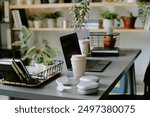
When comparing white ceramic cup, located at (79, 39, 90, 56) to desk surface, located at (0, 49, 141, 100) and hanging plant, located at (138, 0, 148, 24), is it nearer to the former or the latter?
desk surface, located at (0, 49, 141, 100)

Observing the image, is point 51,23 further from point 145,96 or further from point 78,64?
point 78,64

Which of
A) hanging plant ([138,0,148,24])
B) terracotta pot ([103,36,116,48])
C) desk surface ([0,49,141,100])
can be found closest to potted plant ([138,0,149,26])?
hanging plant ([138,0,148,24])

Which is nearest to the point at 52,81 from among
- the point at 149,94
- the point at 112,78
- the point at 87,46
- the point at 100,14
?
the point at 112,78

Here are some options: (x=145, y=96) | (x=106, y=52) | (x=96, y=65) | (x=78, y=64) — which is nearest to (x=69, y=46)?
(x=96, y=65)

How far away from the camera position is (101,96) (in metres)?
1.19

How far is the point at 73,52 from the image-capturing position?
6.07ft

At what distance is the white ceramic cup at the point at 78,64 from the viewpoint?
148 centimetres

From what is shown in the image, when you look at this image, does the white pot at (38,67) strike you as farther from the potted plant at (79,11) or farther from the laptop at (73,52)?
the potted plant at (79,11)

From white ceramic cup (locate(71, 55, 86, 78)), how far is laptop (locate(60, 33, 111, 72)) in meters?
0.16

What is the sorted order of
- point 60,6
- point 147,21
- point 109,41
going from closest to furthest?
point 109,41
point 147,21
point 60,6

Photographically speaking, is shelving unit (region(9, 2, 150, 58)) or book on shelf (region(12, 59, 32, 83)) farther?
shelving unit (region(9, 2, 150, 58))

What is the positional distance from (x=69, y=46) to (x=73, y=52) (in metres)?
0.07

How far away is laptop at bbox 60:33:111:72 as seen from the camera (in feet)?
5.56

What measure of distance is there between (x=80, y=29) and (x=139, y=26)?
1603 millimetres
